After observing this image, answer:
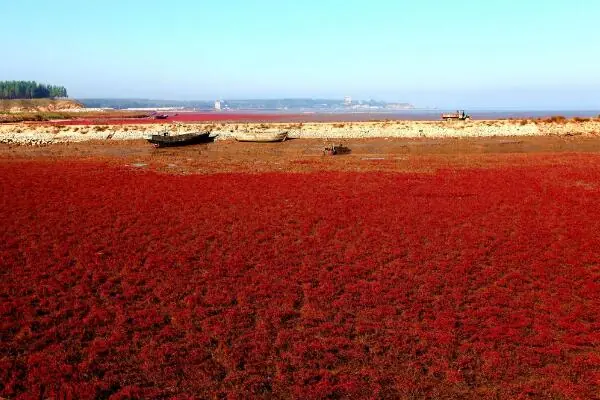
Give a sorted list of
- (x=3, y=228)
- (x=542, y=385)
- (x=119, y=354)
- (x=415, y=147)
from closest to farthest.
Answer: (x=542, y=385) → (x=119, y=354) → (x=3, y=228) → (x=415, y=147)

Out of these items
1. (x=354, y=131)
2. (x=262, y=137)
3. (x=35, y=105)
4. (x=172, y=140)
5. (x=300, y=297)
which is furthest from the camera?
(x=35, y=105)

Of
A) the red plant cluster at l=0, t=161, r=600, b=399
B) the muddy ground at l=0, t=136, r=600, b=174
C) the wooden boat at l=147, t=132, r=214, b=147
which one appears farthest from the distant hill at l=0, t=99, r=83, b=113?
the red plant cluster at l=0, t=161, r=600, b=399

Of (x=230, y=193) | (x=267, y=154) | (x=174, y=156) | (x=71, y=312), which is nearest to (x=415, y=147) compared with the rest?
(x=267, y=154)

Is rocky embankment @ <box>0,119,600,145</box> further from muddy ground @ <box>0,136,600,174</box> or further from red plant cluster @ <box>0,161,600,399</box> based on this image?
red plant cluster @ <box>0,161,600,399</box>

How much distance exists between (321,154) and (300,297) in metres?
29.4

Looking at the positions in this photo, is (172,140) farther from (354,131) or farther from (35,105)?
(35,105)

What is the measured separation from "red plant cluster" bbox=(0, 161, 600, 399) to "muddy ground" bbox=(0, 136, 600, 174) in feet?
36.7

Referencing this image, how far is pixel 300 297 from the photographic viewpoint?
11719 mm

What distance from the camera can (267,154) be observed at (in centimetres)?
4031

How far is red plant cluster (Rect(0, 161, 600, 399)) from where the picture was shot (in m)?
8.48

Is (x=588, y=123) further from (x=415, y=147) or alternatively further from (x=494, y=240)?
(x=494, y=240)

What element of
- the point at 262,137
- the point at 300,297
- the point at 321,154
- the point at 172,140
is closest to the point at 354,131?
the point at 262,137

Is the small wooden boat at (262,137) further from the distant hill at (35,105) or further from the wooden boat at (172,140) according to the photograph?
the distant hill at (35,105)

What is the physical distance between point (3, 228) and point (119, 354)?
1069 cm
